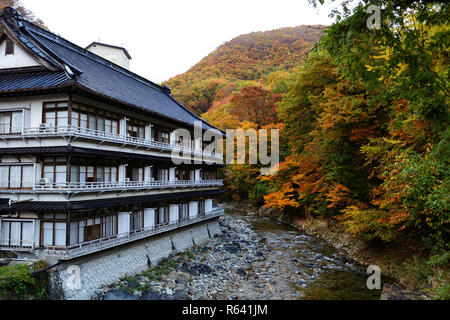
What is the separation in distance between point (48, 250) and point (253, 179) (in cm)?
3531

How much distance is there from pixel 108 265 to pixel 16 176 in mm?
7747

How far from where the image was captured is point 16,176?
17156 mm

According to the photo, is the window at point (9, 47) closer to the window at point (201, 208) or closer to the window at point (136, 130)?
the window at point (136, 130)

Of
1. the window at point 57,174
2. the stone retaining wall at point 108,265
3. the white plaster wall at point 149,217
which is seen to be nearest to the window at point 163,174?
the white plaster wall at point 149,217

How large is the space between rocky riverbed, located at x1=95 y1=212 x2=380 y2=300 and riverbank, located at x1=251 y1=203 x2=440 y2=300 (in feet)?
4.68

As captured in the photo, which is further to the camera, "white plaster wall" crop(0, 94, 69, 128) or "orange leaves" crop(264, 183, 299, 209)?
"orange leaves" crop(264, 183, 299, 209)

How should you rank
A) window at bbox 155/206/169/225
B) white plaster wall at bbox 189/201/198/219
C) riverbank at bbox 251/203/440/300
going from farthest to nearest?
white plaster wall at bbox 189/201/198/219 → window at bbox 155/206/169/225 → riverbank at bbox 251/203/440/300

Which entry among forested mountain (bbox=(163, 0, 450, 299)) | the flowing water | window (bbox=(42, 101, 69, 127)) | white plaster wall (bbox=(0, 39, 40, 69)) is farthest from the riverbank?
white plaster wall (bbox=(0, 39, 40, 69))

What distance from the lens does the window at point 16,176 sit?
16891 millimetres

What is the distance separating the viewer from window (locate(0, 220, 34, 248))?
53.4 feet

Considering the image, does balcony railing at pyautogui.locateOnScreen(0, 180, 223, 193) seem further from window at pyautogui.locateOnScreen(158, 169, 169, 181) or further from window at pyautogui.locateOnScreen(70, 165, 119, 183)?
window at pyautogui.locateOnScreen(158, 169, 169, 181)

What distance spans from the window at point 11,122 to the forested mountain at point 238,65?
7132 centimetres
